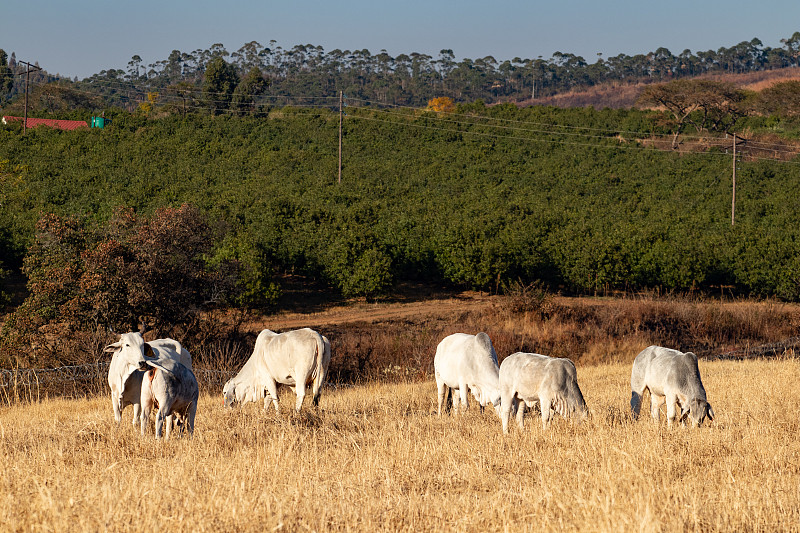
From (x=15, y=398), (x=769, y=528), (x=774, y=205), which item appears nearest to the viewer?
(x=769, y=528)

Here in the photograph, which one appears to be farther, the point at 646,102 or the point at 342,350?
the point at 646,102

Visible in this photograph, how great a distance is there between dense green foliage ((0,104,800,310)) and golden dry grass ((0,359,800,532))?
58.1 ft

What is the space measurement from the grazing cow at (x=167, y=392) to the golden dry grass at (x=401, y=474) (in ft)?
1.12

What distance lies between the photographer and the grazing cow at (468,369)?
1188 cm

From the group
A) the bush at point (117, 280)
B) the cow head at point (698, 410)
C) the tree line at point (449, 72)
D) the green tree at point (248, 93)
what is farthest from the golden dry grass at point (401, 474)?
the tree line at point (449, 72)

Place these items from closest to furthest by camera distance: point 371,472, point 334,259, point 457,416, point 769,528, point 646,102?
point 769,528
point 371,472
point 457,416
point 334,259
point 646,102

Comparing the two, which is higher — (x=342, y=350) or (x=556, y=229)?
(x=556, y=229)

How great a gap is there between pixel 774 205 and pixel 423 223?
25.3 m

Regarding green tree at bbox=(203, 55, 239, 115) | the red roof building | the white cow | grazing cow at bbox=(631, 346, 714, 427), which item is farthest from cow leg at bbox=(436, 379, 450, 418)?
green tree at bbox=(203, 55, 239, 115)

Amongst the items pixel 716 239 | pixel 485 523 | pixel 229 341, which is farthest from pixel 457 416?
pixel 716 239

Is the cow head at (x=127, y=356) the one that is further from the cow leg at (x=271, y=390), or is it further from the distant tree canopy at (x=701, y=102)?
the distant tree canopy at (x=701, y=102)

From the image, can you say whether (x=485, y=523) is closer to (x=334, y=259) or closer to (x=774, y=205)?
(x=334, y=259)

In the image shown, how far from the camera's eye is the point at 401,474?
25.5 feet

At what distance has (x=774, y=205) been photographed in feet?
165
